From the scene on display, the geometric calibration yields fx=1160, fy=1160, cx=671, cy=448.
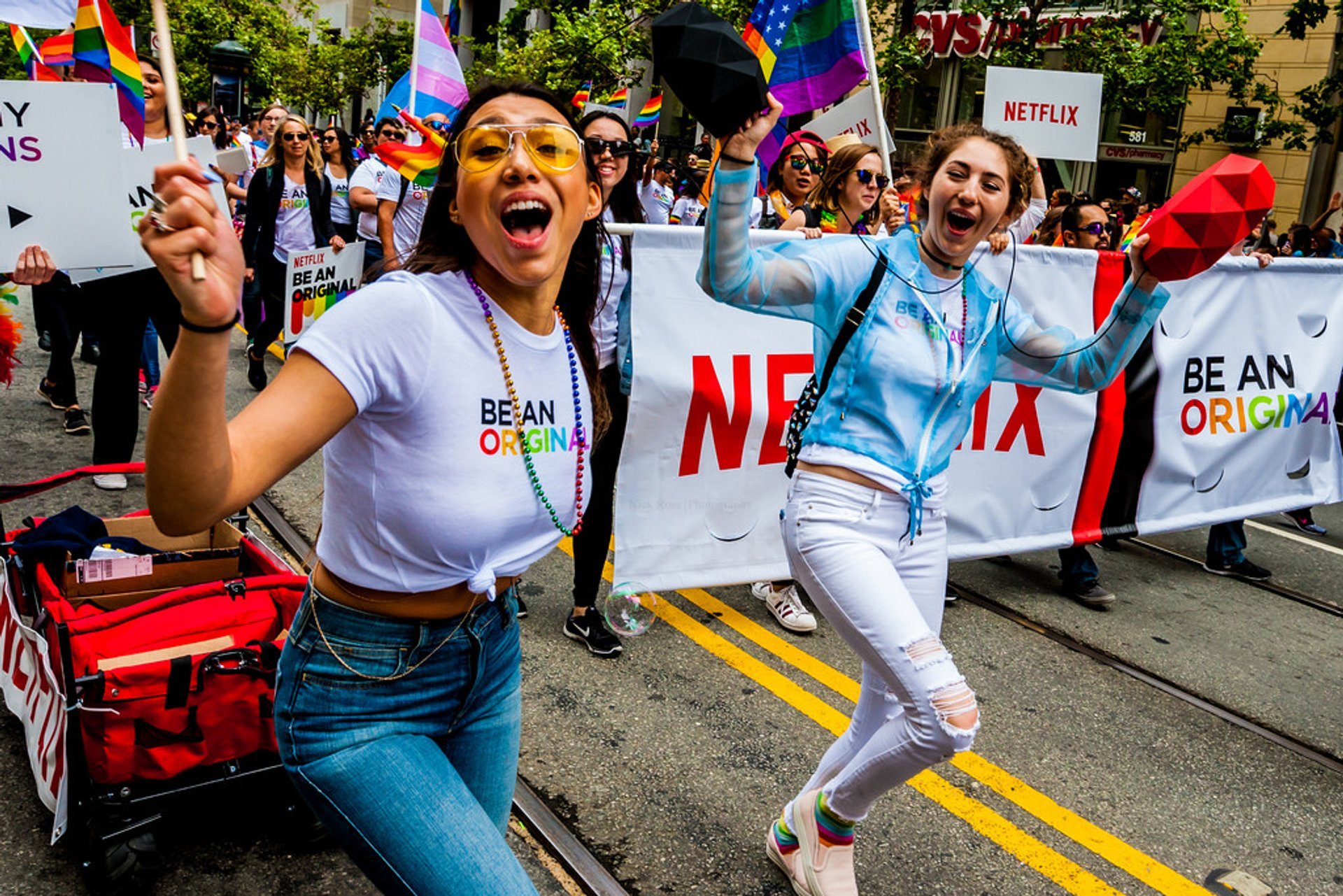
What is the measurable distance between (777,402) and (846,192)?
1226 mm

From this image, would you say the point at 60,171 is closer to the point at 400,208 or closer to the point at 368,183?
the point at 400,208

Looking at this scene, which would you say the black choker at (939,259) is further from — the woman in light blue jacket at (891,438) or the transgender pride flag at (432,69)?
the transgender pride flag at (432,69)

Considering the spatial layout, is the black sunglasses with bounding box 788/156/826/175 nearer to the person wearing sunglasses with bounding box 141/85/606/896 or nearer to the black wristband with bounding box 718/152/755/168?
the black wristband with bounding box 718/152/755/168

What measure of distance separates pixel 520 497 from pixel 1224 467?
538 centimetres

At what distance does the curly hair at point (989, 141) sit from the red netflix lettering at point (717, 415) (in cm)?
160

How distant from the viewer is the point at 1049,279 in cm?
543

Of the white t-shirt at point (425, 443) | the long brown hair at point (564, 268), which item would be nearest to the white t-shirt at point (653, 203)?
the long brown hair at point (564, 268)

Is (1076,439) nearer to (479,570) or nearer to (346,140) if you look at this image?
(479,570)

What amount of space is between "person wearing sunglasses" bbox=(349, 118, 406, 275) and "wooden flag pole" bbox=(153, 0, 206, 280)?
6.78m

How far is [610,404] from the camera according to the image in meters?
4.42

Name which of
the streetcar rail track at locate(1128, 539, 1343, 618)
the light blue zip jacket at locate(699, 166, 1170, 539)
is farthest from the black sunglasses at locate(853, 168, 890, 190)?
the streetcar rail track at locate(1128, 539, 1343, 618)

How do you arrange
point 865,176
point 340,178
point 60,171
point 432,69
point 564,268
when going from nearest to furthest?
point 564,268, point 60,171, point 865,176, point 432,69, point 340,178

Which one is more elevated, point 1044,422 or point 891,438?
point 891,438

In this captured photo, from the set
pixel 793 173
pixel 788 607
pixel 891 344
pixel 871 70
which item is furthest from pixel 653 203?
pixel 891 344
